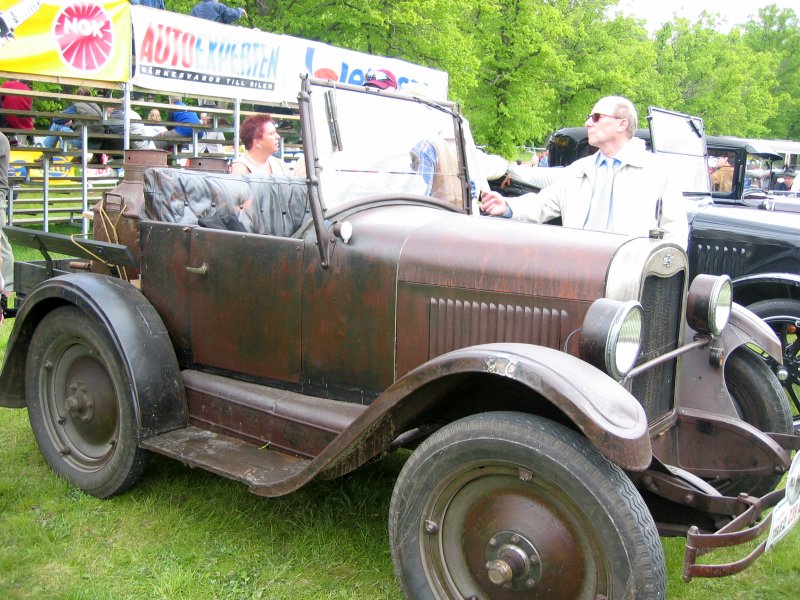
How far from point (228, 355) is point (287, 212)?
977mm

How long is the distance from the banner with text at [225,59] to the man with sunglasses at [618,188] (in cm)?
468

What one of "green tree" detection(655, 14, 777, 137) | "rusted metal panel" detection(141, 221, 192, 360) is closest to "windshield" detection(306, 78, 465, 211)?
"rusted metal panel" detection(141, 221, 192, 360)

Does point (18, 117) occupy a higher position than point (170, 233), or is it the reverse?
point (18, 117)

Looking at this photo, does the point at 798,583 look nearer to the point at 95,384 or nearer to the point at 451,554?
the point at 451,554

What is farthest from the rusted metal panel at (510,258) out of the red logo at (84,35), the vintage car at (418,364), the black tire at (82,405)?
the red logo at (84,35)

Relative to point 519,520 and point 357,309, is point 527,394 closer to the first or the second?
point 519,520

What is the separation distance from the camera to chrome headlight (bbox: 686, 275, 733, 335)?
3109mm

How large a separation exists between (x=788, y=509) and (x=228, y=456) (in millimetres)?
2183

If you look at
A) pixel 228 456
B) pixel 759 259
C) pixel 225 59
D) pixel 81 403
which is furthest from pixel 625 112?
pixel 225 59

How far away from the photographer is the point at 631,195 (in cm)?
391

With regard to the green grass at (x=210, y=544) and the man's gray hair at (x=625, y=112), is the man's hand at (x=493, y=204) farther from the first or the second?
the green grass at (x=210, y=544)

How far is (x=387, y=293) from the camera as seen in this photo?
3033 mm

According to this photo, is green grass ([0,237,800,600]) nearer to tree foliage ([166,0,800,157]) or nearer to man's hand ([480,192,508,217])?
man's hand ([480,192,508,217])

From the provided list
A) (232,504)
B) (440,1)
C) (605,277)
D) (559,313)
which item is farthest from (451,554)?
(440,1)
